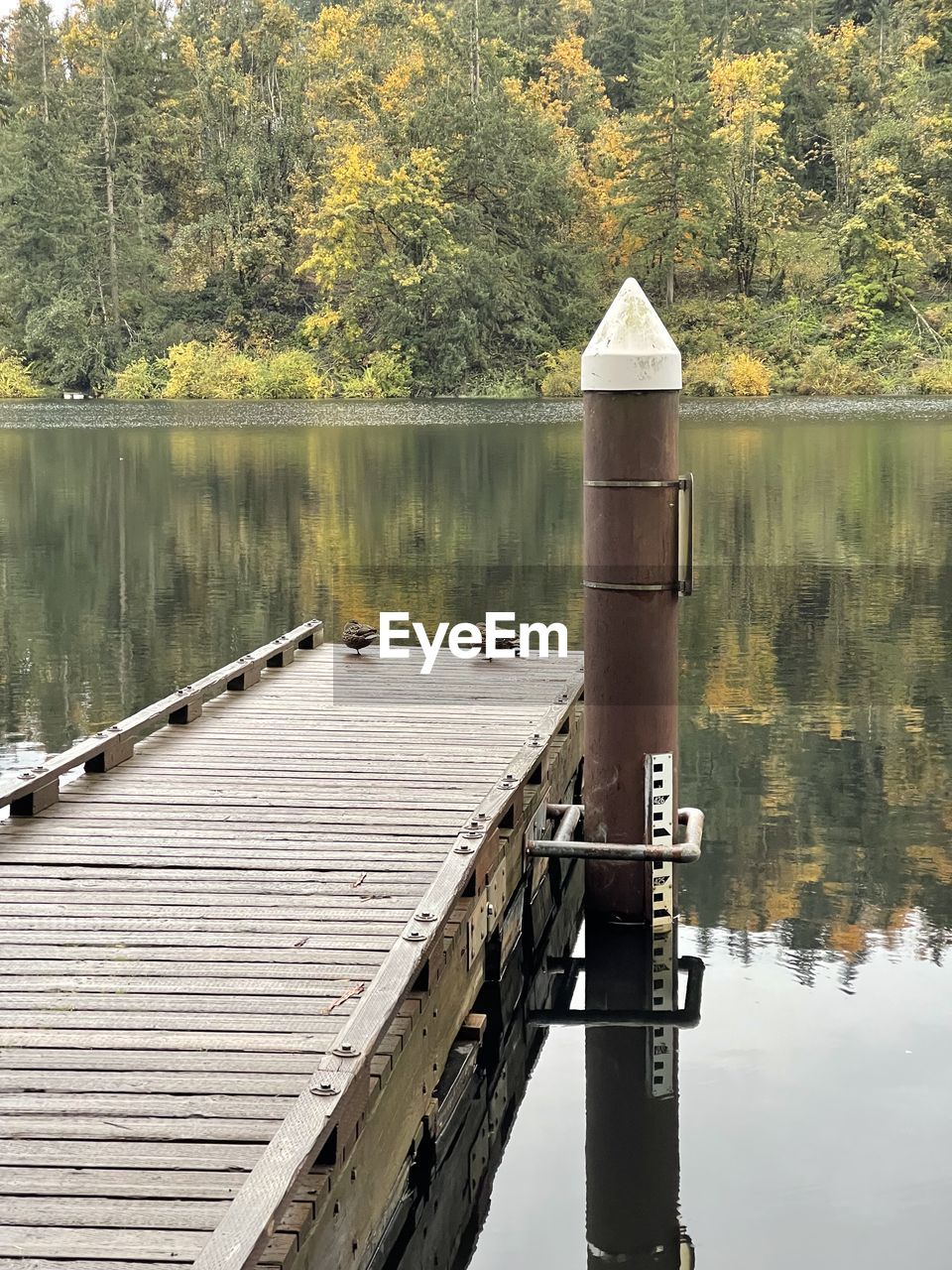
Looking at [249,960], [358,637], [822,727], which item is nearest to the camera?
[249,960]

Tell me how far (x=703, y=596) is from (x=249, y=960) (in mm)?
10636

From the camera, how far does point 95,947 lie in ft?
14.0

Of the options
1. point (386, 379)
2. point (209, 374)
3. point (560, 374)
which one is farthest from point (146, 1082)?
point (209, 374)

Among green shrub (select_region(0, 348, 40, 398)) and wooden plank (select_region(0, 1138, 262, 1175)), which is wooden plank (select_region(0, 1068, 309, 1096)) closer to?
wooden plank (select_region(0, 1138, 262, 1175))

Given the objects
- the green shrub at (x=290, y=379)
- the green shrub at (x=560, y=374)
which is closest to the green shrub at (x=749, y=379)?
the green shrub at (x=560, y=374)

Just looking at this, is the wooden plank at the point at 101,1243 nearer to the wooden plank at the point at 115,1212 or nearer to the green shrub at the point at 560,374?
the wooden plank at the point at 115,1212

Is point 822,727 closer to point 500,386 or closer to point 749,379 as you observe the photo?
point 749,379

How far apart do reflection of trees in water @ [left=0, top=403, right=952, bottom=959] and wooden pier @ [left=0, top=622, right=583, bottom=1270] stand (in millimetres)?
1109

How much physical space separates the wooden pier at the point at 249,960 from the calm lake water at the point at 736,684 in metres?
0.72

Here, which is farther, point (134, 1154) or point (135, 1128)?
point (135, 1128)

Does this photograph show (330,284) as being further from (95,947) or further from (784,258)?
(95,947)

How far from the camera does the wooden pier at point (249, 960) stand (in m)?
2.98

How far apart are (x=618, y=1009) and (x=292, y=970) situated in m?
1.76

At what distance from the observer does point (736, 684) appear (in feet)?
35.2
